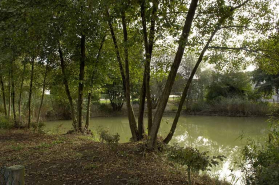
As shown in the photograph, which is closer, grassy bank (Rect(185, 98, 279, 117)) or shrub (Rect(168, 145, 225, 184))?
shrub (Rect(168, 145, 225, 184))

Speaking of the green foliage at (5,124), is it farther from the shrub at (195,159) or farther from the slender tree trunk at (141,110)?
the shrub at (195,159)

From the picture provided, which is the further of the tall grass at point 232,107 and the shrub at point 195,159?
the tall grass at point 232,107

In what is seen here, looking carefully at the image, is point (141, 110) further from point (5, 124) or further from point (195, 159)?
point (5, 124)

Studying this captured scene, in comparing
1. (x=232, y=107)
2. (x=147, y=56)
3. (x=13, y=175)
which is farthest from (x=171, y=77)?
(x=232, y=107)

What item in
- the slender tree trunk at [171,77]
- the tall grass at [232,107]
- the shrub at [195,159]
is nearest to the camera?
the shrub at [195,159]

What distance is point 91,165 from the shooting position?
15.3 feet

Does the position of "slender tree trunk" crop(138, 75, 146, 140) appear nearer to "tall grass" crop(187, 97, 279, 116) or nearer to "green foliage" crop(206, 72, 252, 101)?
"tall grass" crop(187, 97, 279, 116)

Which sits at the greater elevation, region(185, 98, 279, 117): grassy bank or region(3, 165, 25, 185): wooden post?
region(3, 165, 25, 185): wooden post

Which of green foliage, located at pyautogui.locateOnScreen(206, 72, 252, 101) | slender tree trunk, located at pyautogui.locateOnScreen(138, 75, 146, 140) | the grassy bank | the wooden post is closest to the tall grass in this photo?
the grassy bank

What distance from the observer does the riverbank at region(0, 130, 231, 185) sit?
4133 mm

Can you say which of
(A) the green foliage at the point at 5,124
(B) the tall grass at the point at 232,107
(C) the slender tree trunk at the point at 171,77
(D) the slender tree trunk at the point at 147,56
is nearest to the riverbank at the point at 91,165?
(C) the slender tree trunk at the point at 171,77

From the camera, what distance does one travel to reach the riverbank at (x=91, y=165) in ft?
13.6

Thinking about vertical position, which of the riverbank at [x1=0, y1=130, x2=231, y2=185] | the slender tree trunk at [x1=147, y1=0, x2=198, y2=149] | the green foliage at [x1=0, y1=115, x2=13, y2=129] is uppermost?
the slender tree trunk at [x1=147, y1=0, x2=198, y2=149]

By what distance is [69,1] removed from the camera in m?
7.27
